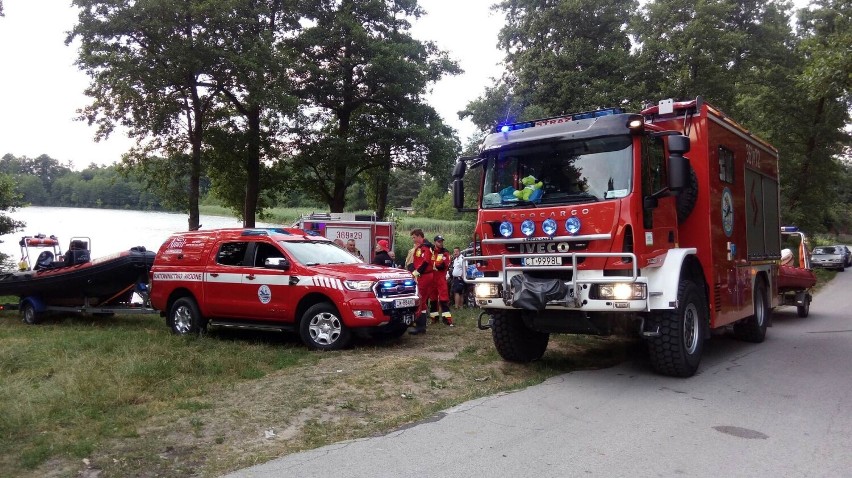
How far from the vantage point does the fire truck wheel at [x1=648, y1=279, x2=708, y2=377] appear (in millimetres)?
7215

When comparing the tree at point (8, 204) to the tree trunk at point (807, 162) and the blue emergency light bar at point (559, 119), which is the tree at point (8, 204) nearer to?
the blue emergency light bar at point (559, 119)

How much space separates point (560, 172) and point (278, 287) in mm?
4751

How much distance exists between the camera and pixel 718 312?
8.30 m

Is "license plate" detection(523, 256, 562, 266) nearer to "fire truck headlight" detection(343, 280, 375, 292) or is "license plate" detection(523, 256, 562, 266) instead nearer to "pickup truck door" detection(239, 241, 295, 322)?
"fire truck headlight" detection(343, 280, 375, 292)

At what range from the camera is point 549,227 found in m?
7.12

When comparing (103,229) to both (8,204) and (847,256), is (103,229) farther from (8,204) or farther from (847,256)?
(847,256)

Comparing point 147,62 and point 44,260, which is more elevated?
point 147,62

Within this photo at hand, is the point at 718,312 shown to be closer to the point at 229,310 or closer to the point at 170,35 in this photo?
the point at 229,310

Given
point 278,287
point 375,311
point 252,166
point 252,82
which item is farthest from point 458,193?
point 252,166

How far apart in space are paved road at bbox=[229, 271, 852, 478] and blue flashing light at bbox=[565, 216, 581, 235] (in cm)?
183

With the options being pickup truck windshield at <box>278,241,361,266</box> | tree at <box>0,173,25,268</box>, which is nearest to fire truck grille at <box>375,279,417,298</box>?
pickup truck windshield at <box>278,241,361,266</box>

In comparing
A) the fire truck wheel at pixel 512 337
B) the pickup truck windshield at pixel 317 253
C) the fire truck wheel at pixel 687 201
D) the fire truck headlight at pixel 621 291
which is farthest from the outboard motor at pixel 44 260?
the fire truck wheel at pixel 687 201

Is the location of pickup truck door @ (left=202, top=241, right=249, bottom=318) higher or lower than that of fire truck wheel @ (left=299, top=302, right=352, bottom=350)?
higher

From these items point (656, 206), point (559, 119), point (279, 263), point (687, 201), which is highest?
point (559, 119)
